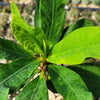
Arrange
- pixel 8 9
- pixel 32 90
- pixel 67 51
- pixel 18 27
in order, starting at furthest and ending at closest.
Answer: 1. pixel 8 9
2. pixel 32 90
3. pixel 67 51
4. pixel 18 27

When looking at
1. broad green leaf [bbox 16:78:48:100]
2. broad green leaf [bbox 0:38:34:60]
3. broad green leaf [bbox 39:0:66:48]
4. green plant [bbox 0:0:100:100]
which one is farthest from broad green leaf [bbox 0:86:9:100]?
broad green leaf [bbox 39:0:66:48]

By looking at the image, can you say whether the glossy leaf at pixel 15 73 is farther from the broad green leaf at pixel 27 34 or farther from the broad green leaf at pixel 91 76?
the broad green leaf at pixel 91 76

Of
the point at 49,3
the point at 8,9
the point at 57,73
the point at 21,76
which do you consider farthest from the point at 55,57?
the point at 8,9

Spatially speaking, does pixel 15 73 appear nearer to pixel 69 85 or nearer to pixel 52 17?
pixel 69 85

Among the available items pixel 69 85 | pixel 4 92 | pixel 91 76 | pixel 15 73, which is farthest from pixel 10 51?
pixel 91 76

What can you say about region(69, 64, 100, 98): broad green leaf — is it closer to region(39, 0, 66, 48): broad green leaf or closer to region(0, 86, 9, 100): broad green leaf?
region(39, 0, 66, 48): broad green leaf

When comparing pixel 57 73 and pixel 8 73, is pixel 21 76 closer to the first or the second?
pixel 8 73
